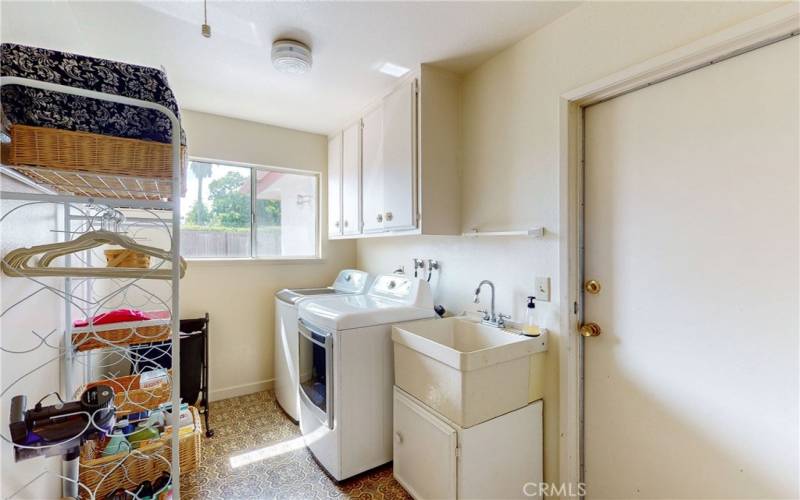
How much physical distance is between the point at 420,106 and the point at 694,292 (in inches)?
62.4

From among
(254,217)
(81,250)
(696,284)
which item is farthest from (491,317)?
(254,217)

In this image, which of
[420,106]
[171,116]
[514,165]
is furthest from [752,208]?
[171,116]

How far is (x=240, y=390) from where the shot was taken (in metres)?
2.86

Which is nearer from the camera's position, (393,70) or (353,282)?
(393,70)

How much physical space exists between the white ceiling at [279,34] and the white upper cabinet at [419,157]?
0.14 metres

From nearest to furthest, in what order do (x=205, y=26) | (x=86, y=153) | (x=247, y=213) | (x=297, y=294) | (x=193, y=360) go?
(x=86, y=153) → (x=205, y=26) → (x=193, y=360) → (x=297, y=294) → (x=247, y=213)

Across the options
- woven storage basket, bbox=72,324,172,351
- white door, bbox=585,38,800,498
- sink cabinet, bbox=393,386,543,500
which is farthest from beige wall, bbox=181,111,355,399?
white door, bbox=585,38,800,498

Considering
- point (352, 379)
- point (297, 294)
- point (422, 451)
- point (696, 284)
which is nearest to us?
point (696, 284)

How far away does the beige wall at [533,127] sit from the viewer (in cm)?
129

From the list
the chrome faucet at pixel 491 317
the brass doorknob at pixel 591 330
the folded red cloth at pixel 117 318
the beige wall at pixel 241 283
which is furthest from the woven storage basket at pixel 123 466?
the brass doorknob at pixel 591 330

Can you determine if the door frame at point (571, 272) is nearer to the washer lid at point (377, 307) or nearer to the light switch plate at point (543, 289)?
the light switch plate at point (543, 289)

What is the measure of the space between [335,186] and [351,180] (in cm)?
34

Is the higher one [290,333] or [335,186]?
[335,186]

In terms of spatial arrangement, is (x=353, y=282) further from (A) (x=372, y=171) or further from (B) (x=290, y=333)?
(A) (x=372, y=171)
